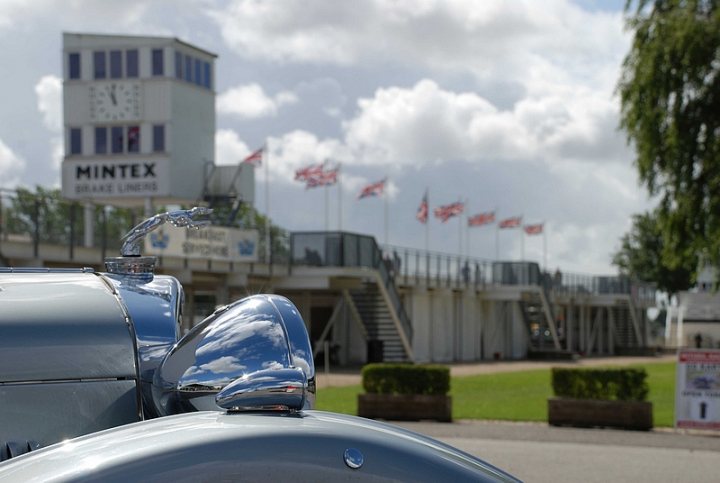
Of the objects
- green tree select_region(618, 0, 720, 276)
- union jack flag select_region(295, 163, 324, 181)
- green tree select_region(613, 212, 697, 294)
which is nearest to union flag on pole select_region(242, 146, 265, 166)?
union jack flag select_region(295, 163, 324, 181)

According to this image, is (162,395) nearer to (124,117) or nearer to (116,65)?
(124,117)

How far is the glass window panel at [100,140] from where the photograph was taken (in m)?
38.7

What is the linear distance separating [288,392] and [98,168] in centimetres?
3767

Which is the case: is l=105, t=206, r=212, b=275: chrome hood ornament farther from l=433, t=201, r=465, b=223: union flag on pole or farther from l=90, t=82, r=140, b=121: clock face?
l=433, t=201, r=465, b=223: union flag on pole

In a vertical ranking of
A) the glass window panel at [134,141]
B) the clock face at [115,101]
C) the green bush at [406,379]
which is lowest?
the green bush at [406,379]

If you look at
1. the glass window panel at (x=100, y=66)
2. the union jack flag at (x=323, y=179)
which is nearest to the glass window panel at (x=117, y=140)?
the glass window panel at (x=100, y=66)

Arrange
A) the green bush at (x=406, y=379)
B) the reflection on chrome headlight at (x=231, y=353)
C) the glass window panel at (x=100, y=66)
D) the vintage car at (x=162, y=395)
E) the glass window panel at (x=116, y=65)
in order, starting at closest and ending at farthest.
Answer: the vintage car at (x=162, y=395) → the reflection on chrome headlight at (x=231, y=353) → the green bush at (x=406, y=379) → the glass window panel at (x=116, y=65) → the glass window panel at (x=100, y=66)

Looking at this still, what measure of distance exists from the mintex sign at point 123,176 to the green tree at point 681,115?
21.4 metres

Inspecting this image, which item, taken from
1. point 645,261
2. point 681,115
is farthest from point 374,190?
point 645,261

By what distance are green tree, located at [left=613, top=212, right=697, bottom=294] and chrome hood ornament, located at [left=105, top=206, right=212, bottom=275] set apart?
9889 cm

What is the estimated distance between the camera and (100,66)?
38.6m

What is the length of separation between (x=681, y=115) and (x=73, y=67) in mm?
25334

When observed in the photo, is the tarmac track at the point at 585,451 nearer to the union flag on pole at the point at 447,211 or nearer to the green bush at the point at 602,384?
the green bush at the point at 602,384

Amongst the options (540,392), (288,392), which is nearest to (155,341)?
(288,392)
